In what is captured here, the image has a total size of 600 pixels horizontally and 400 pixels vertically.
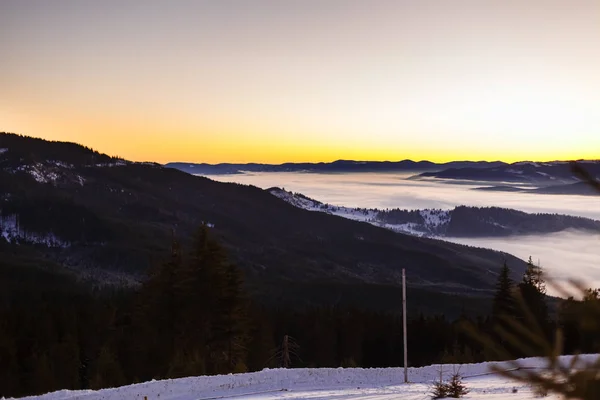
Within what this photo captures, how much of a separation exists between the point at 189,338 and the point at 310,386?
12.5m

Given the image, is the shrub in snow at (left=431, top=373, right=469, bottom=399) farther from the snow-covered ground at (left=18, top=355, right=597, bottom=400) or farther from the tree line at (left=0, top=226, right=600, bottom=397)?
the tree line at (left=0, top=226, right=600, bottom=397)

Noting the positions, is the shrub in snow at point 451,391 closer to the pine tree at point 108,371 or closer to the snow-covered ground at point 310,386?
the snow-covered ground at point 310,386

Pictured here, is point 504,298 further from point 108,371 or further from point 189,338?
point 108,371

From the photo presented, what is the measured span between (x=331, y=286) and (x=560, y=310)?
7614 inches

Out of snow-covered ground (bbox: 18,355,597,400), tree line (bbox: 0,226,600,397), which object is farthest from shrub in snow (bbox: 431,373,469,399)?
tree line (bbox: 0,226,600,397)

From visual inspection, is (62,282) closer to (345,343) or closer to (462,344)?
(345,343)

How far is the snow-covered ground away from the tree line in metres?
2.51

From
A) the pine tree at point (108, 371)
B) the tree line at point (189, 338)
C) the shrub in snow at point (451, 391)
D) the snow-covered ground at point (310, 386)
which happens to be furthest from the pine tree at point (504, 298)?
the pine tree at point (108, 371)

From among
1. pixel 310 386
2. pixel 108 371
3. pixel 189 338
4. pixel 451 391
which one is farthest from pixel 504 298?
pixel 108 371

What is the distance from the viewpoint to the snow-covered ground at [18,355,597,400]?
51.7 ft

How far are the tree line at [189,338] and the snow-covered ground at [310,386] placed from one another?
2.51m

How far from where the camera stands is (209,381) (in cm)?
1853

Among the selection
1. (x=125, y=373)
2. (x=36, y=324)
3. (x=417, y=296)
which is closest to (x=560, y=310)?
(x=125, y=373)

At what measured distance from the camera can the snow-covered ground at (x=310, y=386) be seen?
15758 millimetres
